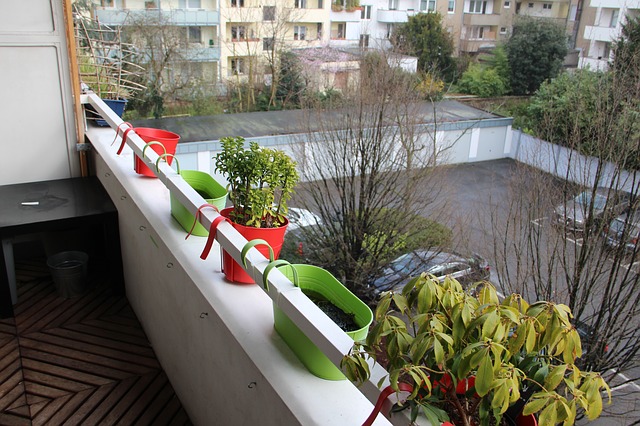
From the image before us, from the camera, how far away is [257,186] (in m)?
1.54

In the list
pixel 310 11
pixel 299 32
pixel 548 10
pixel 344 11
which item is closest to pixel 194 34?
pixel 299 32

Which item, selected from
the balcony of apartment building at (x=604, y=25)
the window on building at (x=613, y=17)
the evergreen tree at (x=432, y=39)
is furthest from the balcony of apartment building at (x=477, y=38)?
the window on building at (x=613, y=17)

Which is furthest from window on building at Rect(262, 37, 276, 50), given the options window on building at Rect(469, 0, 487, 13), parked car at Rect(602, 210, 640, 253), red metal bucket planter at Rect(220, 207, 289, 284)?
red metal bucket planter at Rect(220, 207, 289, 284)

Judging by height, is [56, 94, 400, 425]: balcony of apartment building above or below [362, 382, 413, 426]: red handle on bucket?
below

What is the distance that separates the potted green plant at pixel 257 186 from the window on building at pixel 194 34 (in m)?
11.4

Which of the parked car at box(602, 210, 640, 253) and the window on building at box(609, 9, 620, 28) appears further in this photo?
the window on building at box(609, 9, 620, 28)

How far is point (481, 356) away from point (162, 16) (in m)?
12.2

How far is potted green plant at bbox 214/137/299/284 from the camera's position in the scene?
149cm

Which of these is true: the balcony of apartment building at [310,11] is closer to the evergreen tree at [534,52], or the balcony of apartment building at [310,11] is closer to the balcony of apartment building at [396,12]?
the balcony of apartment building at [396,12]

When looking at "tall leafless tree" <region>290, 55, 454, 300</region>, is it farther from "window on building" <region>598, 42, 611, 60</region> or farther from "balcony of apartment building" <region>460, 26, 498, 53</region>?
"balcony of apartment building" <region>460, 26, 498, 53</region>

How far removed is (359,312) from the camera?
1.09 meters

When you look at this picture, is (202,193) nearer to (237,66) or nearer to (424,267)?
(424,267)

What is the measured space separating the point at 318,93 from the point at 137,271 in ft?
24.9

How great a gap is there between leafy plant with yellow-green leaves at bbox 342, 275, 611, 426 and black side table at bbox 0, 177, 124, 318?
189 cm
